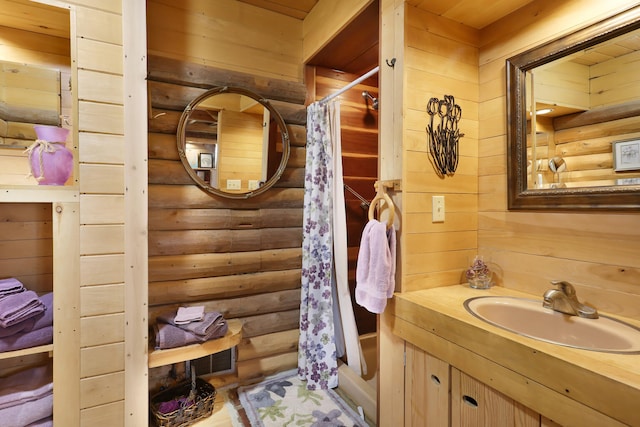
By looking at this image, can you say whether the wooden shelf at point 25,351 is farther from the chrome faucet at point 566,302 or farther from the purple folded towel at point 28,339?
the chrome faucet at point 566,302

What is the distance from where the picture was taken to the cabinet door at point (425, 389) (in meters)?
1.22

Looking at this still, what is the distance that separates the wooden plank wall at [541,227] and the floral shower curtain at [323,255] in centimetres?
95

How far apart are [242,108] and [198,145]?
409mm

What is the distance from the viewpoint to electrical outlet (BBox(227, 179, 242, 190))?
2145mm

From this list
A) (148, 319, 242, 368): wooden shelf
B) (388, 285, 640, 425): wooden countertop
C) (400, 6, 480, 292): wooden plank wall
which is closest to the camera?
(388, 285, 640, 425): wooden countertop

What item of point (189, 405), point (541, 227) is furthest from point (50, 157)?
point (541, 227)

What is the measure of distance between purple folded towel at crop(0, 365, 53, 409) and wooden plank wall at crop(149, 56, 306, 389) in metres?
0.55

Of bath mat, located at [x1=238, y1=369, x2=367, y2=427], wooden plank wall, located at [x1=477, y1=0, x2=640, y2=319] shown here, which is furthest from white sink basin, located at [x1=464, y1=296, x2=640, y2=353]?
bath mat, located at [x1=238, y1=369, x2=367, y2=427]

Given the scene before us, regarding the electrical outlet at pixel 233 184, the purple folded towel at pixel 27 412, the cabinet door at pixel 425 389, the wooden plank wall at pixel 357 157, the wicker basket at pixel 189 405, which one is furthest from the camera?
the wooden plank wall at pixel 357 157

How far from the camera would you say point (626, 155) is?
3.72 feet

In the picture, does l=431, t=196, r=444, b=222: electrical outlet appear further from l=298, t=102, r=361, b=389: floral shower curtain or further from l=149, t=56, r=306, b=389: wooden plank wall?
l=149, t=56, r=306, b=389: wooden plank wall

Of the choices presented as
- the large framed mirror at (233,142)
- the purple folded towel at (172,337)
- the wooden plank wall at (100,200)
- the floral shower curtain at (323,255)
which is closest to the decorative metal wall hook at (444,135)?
the floral shower curtain at (323,255)

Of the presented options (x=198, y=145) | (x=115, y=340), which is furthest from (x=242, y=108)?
(x=115, y=340)

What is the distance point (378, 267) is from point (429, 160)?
22.7 inches
